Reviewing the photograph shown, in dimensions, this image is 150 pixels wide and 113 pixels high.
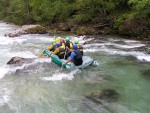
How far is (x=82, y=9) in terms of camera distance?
25125 mm

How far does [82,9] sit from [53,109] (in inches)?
720

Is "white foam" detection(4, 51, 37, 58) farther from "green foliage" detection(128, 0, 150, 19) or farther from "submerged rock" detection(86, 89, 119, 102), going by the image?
"green foliage" detection(128, 0, 150, 19)

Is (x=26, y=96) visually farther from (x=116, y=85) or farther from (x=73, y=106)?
(x=116, y=85)

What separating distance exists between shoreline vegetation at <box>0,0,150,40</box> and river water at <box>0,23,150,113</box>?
4627 millimetres

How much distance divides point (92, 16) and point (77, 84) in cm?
1562

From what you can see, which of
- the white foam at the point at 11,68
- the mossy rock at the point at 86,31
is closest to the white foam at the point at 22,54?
the white foam at the point at 11,68

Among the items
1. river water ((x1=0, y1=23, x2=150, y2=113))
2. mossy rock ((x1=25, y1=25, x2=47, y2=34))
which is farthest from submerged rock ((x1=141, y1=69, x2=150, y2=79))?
mossy rock ((x1=25, y1=25, x2=47, y2=34))

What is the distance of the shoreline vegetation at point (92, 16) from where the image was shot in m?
19.4

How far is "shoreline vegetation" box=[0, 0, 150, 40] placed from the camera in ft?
63.5

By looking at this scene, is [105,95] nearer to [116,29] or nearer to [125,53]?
[125,53]

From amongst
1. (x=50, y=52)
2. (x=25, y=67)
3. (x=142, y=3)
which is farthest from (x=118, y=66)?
(x=142, y=3)

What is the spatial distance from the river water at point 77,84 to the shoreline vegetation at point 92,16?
463 cm

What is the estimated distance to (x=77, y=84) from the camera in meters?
10.1

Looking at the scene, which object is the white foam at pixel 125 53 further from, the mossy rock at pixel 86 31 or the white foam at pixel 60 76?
the mossy rock at pixel 86 31
